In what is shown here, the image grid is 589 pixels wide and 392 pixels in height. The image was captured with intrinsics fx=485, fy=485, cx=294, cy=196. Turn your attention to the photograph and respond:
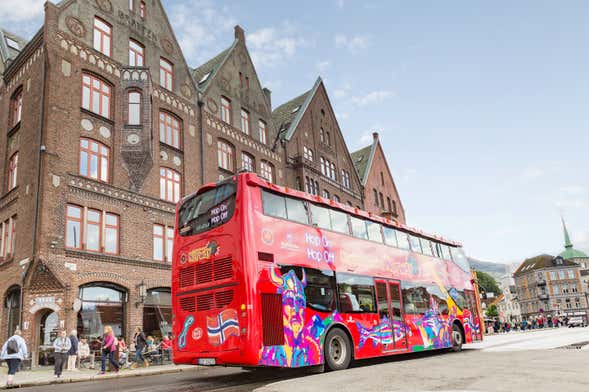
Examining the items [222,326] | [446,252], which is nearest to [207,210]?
[222,326]

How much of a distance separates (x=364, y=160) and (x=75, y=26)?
112 feet

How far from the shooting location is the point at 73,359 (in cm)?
1733

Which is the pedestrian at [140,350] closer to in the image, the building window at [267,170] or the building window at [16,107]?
the building window at [16,107]

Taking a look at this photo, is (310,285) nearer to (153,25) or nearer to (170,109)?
(170,109)

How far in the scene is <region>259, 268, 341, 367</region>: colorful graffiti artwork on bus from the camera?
10422mm

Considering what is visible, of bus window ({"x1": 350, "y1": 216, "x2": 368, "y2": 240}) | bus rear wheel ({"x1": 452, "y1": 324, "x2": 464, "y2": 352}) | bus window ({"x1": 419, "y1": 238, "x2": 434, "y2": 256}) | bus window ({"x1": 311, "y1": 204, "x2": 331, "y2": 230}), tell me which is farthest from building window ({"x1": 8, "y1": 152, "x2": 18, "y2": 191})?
bus rear wheel ({"x1": 452, "y1": 324, "x2": 464, "y2": 352})

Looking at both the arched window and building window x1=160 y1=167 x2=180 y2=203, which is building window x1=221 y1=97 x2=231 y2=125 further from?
the arched window

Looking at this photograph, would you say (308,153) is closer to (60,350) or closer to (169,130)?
(169,130)

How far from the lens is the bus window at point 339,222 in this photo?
1332 centimetres

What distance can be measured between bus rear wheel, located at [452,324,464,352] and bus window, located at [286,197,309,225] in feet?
28.9

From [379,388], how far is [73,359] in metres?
13.7

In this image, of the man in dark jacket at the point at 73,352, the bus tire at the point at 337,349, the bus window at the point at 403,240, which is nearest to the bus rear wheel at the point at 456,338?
the bus window at the point at 403,240

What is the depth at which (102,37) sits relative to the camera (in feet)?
76.3

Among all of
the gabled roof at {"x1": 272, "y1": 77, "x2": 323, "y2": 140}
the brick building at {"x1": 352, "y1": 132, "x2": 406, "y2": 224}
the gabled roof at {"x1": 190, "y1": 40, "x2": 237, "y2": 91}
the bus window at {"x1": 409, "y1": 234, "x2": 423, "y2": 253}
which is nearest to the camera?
the bus window at {"x1": 409, "y1": 234, "x2": 423, "y2": 253}
